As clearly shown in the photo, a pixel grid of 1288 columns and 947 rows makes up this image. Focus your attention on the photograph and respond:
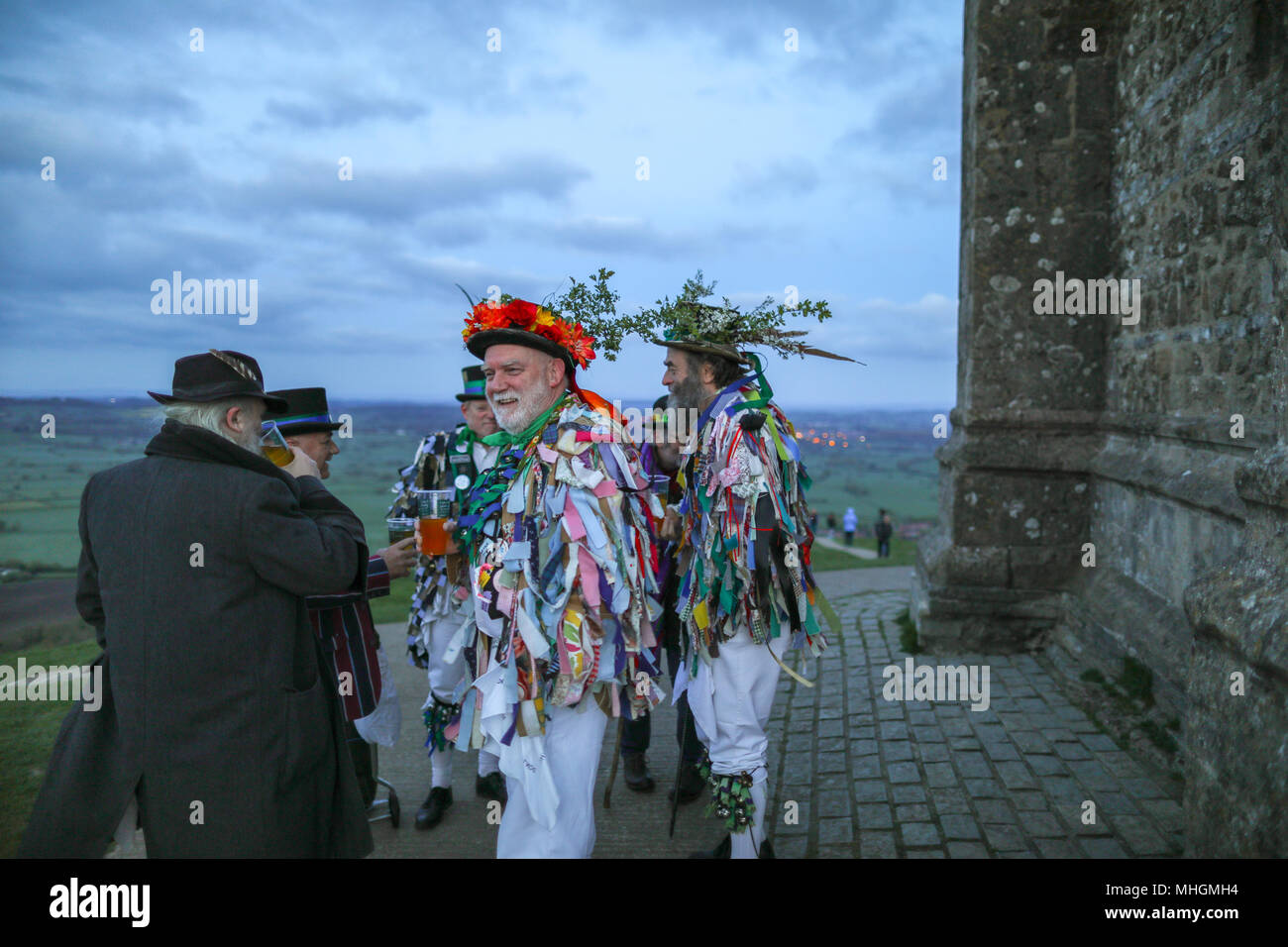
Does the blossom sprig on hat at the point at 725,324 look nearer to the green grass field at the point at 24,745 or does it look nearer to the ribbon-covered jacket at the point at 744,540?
the ribbon-covered jacket at the point at 744,540

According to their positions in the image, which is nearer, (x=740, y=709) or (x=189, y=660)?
(x=189, y=660)

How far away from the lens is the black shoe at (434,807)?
13.5 feet

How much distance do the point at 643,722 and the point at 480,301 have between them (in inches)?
102

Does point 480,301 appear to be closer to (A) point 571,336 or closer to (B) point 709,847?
(A) point 571,336

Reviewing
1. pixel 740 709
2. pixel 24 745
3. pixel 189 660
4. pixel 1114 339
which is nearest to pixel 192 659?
pixel 189 660

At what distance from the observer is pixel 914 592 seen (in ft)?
23.0

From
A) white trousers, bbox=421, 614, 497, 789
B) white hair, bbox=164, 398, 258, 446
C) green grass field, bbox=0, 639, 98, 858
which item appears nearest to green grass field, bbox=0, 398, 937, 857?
green grass field, bbox=0, 639, 98, 858

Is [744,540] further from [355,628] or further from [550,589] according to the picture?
[355,628]

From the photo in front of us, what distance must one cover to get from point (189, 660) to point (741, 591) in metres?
2.09

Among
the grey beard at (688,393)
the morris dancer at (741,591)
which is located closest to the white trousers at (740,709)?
the morris dancer at (741,591)

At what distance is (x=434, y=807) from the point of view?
419 cm

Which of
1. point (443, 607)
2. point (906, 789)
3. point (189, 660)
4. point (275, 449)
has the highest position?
point (275, 449)
